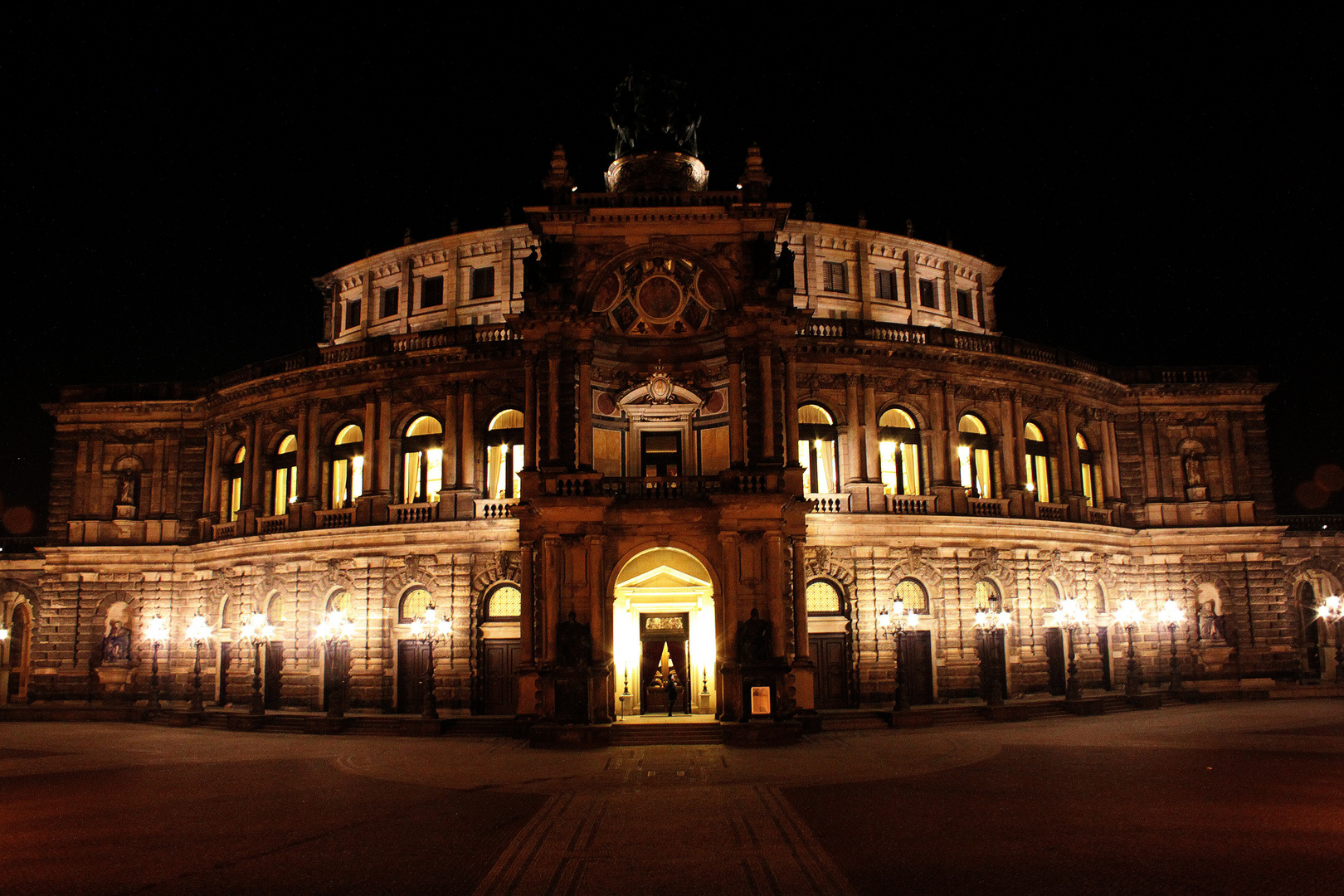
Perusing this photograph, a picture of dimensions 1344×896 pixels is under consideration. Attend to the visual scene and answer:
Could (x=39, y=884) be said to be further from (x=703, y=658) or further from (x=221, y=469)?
(x=221, y=469)

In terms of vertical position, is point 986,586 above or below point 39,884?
above

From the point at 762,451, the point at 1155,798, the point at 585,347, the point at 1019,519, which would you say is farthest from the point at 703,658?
the point at 1155,798

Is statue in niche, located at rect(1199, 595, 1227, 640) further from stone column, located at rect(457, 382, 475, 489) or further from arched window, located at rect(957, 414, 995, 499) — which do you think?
stone column, located at rect(457, 382, 475, 489)

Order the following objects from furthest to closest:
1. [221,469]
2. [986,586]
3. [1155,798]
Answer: [221,469] → [986,586] → [1155,798]

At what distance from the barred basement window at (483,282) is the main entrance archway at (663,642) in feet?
59.5

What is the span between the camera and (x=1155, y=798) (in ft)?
60.5

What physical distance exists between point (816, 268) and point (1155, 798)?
3104 centimetres

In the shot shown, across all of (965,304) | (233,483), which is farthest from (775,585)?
(233,483)

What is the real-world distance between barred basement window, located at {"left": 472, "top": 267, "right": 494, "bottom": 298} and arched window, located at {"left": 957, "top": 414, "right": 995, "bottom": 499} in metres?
22.0

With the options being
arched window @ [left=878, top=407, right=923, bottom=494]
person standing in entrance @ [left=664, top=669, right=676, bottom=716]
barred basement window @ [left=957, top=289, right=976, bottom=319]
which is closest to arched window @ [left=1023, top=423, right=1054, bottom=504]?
arched window @ [left=878, top=407, right=923, bottom=494]

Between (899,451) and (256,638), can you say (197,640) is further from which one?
(899,451)

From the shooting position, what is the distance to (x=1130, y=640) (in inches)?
1540

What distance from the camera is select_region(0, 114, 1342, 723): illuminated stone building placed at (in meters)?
32.2

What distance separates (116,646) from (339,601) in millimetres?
12020
